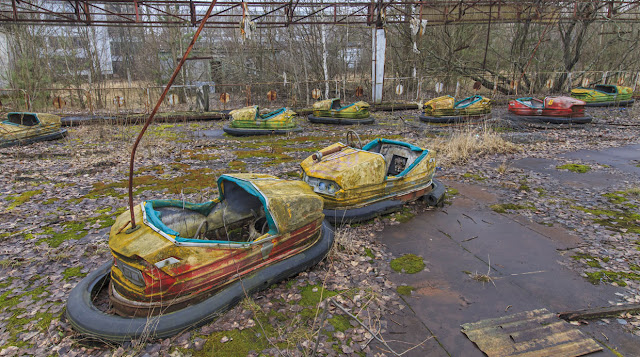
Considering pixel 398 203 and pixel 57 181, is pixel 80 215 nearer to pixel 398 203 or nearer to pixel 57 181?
pixel 57 181

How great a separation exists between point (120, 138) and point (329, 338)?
8.19 metres

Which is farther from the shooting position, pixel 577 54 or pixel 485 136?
pixel 577 54

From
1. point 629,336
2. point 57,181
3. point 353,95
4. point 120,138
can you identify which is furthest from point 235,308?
point 353,95

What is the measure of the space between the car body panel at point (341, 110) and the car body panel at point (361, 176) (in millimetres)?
6433

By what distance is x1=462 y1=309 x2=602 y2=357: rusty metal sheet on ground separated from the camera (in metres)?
2.12

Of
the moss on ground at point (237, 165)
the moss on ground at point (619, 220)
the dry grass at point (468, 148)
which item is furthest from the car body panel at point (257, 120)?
the moss on ground at point (619, 220)

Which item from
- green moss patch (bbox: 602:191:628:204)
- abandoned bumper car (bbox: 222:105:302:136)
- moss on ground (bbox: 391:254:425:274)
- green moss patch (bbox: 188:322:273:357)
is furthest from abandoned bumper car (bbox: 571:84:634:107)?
green moss patch (bbox: 188:322:273:357)

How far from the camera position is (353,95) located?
16484mm

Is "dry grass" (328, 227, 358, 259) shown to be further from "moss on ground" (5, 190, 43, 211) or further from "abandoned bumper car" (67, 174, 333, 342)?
"moss on ground" (5, 190, 43, 211)

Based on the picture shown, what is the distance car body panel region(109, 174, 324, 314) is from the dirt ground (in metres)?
0.27

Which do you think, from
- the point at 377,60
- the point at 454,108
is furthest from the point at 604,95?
the point at 377,60

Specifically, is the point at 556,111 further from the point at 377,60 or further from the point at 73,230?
the point at 73,230

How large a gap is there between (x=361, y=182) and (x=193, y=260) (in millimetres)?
2037

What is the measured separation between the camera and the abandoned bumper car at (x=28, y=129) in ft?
25.3
